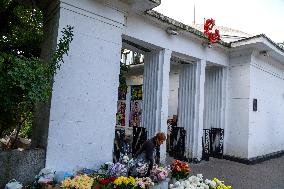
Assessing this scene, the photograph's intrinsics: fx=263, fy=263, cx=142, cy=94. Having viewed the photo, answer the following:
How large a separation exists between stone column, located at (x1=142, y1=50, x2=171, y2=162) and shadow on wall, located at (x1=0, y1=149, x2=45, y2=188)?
4.33 m

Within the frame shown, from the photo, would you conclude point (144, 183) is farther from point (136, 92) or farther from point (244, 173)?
point (136, 92)

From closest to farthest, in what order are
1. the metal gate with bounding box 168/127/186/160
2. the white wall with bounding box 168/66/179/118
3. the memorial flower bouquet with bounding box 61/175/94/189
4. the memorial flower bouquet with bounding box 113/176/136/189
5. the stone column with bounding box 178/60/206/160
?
1. the memorial flower bouquet with bounding box 61/175/94/189
2. the memorial flower bouquet with bounding box 113/176/136/189
3. the stone column with bounding box 178/60/206/160
4. the metal gate with bounding box 168/127/186/160
5. the white wall with bounding box 168/66/179/118

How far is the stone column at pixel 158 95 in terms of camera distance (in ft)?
30.2

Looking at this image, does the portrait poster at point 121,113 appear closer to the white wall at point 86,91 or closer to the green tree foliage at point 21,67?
the green tree foliage at point 21,67

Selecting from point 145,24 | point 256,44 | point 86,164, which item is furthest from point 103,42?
point 256,44

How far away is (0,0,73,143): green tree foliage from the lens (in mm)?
4574

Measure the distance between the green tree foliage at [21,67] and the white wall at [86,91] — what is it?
16.9 inches

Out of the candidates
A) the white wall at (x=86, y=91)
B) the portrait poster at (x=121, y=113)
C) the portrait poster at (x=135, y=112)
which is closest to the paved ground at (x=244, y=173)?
the white wall at (x=86, y=91)

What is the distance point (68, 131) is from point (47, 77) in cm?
178

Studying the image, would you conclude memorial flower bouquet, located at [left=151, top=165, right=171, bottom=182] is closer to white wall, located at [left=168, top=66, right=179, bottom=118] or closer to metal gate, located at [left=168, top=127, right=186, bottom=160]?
metal gate, located at [left=168, top=127, right=186, bottom=160]

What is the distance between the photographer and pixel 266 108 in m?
12.8

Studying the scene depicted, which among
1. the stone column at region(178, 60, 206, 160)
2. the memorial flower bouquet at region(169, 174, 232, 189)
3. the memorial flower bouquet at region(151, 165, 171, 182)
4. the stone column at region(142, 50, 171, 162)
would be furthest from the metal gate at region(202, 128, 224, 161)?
the memorial flower bouquet at region(169, 174, 232, 189)

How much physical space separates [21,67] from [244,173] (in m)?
8.38

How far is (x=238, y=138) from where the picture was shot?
461 inches
